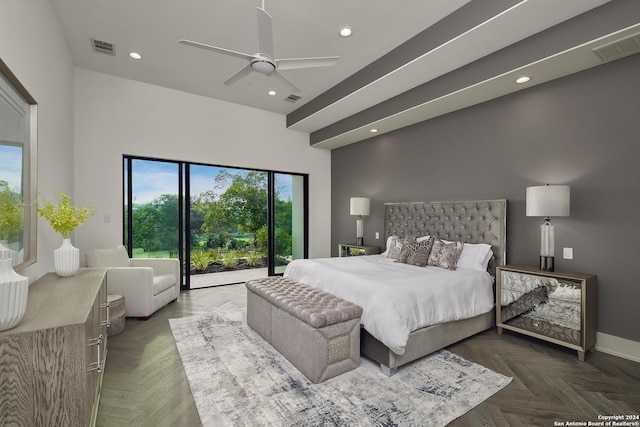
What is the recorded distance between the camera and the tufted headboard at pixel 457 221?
3717 mm

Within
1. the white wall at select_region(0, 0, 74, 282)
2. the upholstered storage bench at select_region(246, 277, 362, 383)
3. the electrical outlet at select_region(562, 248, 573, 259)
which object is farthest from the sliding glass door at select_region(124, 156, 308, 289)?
the electrical outlet at select_region(562, 248, 573, 259)

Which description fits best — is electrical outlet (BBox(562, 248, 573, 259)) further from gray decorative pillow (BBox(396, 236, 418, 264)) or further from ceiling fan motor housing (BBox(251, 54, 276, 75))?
ceiling fan motor housing (BBox(251, 54, 276, 75))

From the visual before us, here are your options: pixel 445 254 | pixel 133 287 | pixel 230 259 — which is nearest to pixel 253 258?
pixel 230 259

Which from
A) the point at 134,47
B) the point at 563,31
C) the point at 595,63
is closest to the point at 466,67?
the point at 563,31

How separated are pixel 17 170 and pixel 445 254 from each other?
4051mm

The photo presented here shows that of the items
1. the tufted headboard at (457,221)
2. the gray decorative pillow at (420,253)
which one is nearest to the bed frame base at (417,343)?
the gray decorative pillow at (420,253)

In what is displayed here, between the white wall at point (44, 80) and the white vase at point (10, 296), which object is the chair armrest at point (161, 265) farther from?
the white vase at point (10, 296)

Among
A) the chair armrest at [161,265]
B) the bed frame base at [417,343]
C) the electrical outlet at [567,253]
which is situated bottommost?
the bed frame base at [417,343]

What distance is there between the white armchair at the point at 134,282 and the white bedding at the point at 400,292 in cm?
183

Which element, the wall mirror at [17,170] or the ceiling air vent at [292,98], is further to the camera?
the ceiling air vent at [292,98]

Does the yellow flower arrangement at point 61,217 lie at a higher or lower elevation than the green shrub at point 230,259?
higher

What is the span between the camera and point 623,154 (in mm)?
2863

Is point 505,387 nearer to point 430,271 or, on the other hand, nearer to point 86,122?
point 430,271

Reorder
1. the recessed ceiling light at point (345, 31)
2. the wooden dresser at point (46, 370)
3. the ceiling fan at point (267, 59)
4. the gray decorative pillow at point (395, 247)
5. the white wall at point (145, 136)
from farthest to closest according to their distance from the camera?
the gray decorative pillow at point (395, 247)
the white wall at point (145, 136)
the recessed ceiling light at point (345, 31)
the ceiling fan at point (267, 59)
the wooden dresser at point (46, 370)
